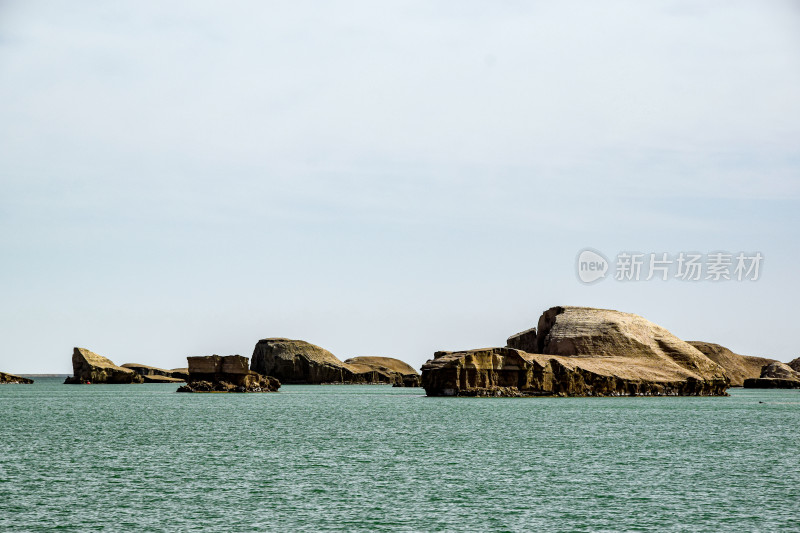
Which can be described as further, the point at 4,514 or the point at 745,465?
the point at 745,465

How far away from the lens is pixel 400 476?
5856 centimetres

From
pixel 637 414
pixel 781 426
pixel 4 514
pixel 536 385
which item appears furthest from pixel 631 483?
pixel 536 385

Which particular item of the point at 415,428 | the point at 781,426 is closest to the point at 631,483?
the point at 415,428

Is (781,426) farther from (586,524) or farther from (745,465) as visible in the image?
(586,524)

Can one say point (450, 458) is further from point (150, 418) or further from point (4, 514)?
point (150, 418)

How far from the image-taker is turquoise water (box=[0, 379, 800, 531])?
4344 cm

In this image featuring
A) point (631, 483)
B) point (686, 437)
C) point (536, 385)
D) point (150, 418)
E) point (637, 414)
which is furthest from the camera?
point (536, 385)

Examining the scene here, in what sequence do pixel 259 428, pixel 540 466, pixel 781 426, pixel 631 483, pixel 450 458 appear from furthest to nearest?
pixel 781 426, pixel 259 428, pixel 450 458, pixel 540 466, pixel 631 483

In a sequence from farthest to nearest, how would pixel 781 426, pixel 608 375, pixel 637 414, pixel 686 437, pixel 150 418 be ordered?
pixel 608 375 → pixel 637 414 → pixel 150 418 → pixel 781 426 → pixel 686 437

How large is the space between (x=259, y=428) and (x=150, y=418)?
25.8 m

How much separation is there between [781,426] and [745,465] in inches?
1850

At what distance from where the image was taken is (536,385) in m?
178

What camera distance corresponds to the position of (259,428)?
99500 millimetres

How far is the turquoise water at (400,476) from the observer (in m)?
43.4
